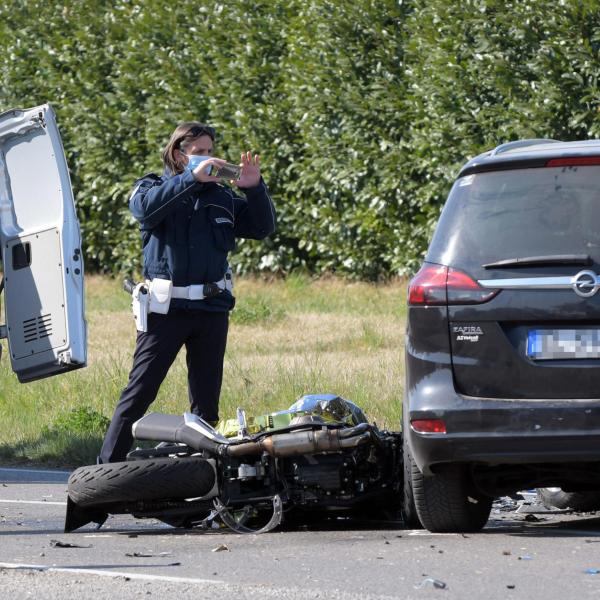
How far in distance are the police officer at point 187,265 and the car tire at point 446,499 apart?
161cm

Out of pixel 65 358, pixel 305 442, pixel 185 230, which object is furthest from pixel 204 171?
pixel 305 442

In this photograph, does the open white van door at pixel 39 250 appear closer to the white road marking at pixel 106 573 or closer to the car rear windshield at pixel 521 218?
the white road marking at pixel 106 573

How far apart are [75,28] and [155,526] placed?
14.1m

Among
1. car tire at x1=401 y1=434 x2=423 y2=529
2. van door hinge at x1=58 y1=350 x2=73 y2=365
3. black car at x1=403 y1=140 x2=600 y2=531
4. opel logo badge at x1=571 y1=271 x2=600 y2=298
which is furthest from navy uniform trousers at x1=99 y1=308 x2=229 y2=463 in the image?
Result: opel logo badge at x1=571 y1=271 x2=600 y2=298

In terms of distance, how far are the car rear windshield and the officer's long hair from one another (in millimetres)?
1798

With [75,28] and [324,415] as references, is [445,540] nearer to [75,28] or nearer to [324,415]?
[324,415]

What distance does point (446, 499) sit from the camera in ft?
21.8

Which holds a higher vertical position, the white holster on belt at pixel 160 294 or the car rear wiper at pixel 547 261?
the car rear wiper at pixel 547 261

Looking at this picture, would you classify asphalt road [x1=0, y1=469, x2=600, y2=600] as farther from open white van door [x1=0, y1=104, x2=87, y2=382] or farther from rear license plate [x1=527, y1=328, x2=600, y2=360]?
open white van door [x1=0, y1=104, x2=87, y2=382]

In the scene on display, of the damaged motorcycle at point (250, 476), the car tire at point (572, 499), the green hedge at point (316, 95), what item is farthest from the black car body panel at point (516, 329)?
the green hedge at point (316, 95)

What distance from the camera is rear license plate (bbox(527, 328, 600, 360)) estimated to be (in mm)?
6207

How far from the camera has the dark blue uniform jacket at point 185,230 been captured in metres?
7.66

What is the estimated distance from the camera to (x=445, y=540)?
259 inches

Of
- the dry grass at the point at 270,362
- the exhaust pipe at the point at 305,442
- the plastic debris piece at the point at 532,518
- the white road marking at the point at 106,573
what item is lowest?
the dry grass at the point at 270,362
